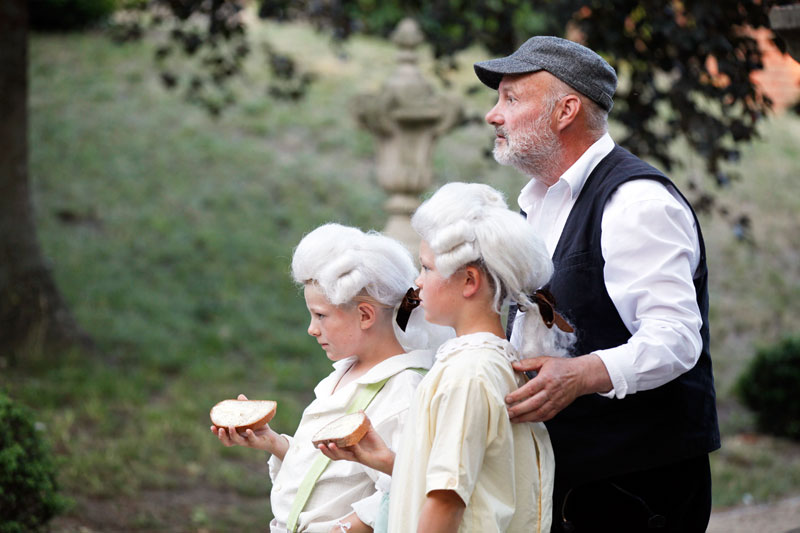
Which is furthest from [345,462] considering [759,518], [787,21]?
[759,518]

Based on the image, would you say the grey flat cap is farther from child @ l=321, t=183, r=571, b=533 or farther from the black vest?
child @ l=321, t=183, r=571, b=533

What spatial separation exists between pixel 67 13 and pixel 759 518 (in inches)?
544

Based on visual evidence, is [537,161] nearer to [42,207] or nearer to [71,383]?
[71,383]

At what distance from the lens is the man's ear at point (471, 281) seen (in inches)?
85.7

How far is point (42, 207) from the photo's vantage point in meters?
11.1

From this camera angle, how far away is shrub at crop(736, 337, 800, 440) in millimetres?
7805

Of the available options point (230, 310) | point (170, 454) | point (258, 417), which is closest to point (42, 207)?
point (230, 310)

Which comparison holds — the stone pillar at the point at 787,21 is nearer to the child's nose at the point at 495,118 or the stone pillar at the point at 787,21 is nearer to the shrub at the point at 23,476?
the child's nose at the point at 495,118

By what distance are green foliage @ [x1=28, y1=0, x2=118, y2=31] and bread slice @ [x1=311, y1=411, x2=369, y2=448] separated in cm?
1436

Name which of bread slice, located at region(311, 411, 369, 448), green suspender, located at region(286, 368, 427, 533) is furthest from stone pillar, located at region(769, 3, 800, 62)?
bread slice, located at region(311, 411, 369, 448)

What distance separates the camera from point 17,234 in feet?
25.1

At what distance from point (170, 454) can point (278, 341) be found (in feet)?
8.92

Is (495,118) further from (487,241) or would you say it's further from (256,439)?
(256,439)

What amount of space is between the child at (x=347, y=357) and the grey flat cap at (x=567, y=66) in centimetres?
58
